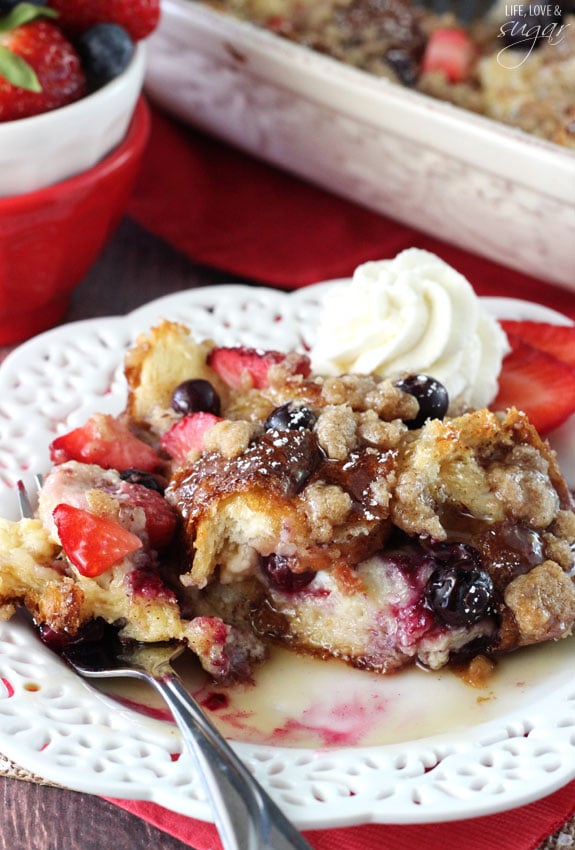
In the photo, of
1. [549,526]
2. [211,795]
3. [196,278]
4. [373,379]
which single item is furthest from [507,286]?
[211,795]

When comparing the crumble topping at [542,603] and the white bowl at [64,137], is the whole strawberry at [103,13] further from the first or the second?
the crumble topping at [542,603]

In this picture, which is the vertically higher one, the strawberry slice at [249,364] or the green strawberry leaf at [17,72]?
the green strawberry leaf at [17,72]

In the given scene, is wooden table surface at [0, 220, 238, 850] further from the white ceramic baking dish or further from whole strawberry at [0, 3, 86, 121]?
the white ceramic baking dish

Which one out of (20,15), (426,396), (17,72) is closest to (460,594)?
(426,396)

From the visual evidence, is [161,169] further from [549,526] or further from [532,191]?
[549,526]

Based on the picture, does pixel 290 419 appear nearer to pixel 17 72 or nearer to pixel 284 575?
pixel 284 575

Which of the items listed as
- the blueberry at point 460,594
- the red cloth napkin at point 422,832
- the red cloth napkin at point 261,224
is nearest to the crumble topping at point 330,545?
the blueberry at point 460,594

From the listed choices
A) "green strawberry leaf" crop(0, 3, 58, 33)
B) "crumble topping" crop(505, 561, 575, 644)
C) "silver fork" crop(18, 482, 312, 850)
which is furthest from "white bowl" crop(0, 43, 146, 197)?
"crumble topping" crop(505, 561, 575, 644)
